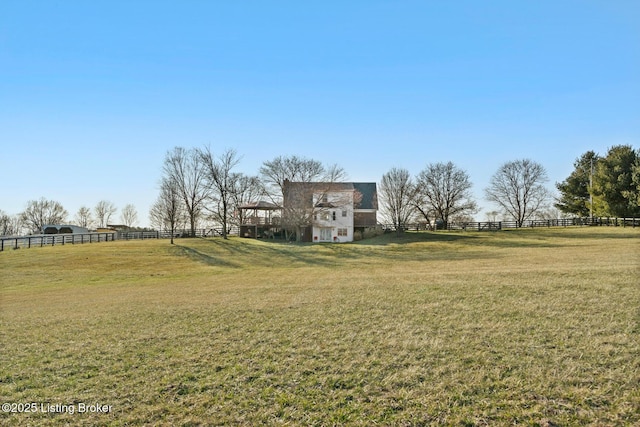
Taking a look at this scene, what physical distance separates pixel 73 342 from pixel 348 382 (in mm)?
5166

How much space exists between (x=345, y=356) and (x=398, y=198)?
4490 centimetres

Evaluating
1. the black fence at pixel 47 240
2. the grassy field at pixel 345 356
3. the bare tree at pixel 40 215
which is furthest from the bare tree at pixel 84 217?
the grassy field at pixel 345 356

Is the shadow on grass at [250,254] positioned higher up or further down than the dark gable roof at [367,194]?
further down

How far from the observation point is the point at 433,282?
38.1 feet

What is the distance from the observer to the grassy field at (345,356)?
12.8ft

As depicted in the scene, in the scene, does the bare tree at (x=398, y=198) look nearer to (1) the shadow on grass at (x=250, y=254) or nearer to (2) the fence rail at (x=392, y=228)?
(2) the fence rail at (x=392, y=228)

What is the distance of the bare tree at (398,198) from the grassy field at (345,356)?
37.6 m

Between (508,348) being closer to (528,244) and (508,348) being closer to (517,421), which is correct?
(517,421)

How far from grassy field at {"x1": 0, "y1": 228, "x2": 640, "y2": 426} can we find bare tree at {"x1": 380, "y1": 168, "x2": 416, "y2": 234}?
37624 millimetres

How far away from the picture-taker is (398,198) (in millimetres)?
48906

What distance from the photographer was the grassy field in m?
3.90

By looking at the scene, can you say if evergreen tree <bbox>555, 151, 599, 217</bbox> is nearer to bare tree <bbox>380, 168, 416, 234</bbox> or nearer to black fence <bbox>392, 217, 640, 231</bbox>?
black fence <bbox>392, 217, 640, 231</bbox>

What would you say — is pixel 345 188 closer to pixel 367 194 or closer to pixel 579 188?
pixel 367 194

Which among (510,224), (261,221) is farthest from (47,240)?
(510,224)
